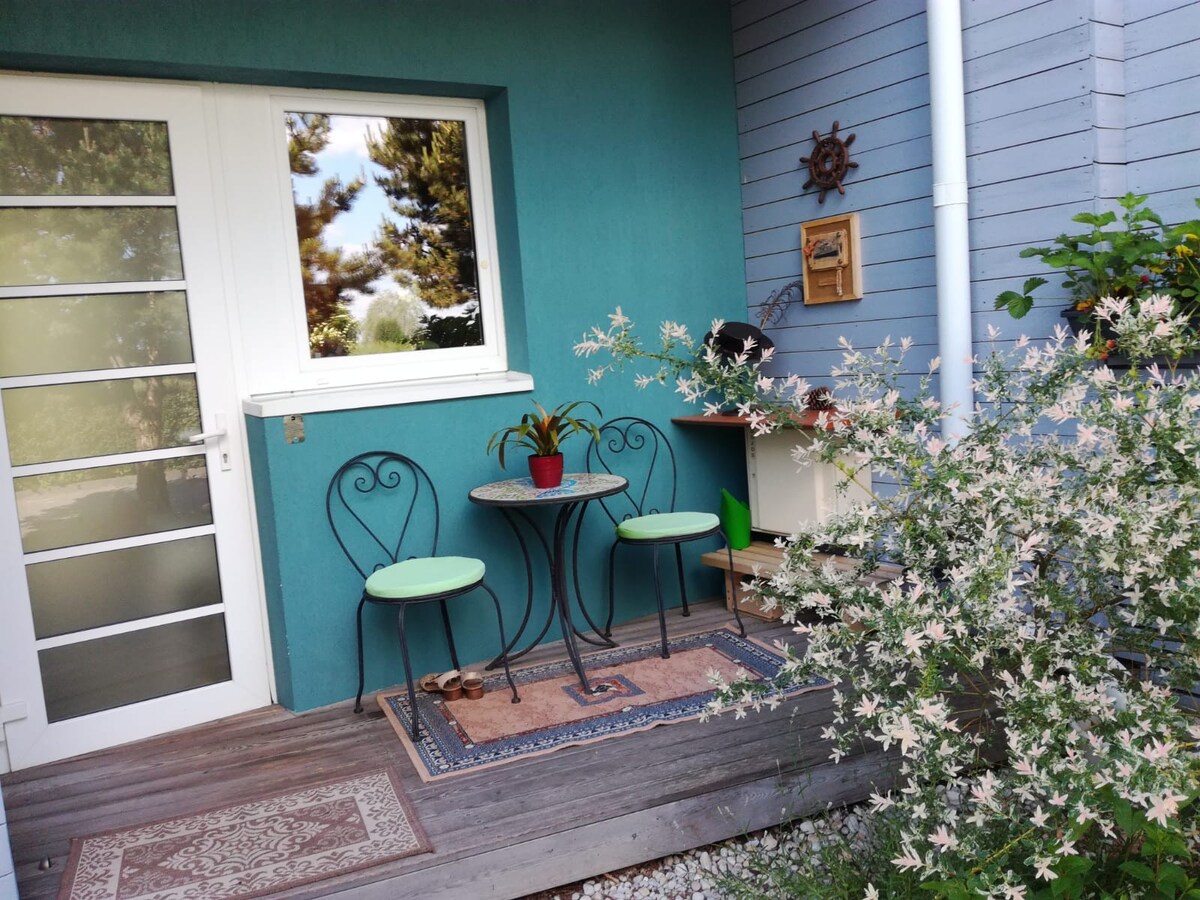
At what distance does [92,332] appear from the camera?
328cm

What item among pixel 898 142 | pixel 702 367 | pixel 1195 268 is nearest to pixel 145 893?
pixel 702 367

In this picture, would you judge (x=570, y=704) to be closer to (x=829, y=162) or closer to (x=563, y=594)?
(x=563, y=594)

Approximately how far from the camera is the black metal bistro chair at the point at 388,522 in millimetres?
3414

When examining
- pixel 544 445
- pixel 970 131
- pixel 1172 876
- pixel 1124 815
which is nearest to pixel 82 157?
pixel 544 445

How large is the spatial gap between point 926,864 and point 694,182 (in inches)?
129

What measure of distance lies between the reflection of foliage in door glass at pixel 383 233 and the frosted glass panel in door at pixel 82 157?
0.48 m

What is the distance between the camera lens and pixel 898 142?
3.71 m

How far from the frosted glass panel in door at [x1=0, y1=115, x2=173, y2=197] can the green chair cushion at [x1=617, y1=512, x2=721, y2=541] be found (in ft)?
6.52

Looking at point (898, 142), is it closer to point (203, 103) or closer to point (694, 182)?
point (694, 182)

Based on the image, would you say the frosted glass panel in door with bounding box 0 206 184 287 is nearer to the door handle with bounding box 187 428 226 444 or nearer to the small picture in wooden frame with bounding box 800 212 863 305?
the door handle with bounding box 187 428 226 444

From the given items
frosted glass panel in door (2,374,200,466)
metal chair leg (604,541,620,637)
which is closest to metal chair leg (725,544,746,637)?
metal chair leg (604,541,620,637)

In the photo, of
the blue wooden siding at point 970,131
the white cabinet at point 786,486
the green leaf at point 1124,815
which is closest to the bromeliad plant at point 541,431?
the white cabinet at point 786,486

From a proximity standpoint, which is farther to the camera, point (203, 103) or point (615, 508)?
point (615, 508)

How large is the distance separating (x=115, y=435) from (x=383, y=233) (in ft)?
3.98
